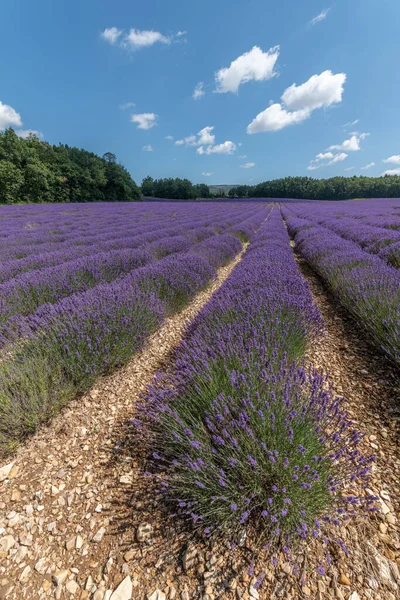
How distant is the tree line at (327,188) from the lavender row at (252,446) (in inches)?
2572

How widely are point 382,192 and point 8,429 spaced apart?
67.4 m

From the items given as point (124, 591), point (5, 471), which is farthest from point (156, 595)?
point (5, 471)

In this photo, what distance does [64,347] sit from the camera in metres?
2.11

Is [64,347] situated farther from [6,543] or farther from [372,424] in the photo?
[372,424]

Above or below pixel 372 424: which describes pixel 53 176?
above

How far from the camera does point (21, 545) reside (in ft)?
3.74

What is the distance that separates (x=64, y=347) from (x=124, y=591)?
161 cm

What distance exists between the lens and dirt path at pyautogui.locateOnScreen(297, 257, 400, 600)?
962 mm

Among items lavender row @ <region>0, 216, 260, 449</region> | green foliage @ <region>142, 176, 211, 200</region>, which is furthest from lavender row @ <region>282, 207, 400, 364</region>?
green foliage @ <region>142, 176, 211, 200</region>

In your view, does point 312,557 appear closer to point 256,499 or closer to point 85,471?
point 256,499

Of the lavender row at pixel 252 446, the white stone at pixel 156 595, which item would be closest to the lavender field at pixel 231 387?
the lavender row at pixel 252 446

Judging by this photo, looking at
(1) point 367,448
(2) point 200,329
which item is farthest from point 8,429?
(1) point 367,448

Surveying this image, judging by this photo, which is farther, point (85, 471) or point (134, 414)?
point (134, 414)

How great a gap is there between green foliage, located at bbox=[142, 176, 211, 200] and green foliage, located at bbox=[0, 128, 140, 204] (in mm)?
14619
